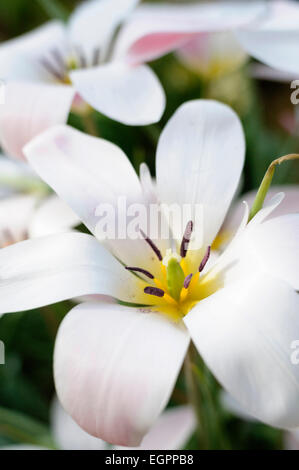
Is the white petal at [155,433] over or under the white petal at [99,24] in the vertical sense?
under

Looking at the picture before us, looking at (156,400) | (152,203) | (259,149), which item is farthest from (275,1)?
(156,400)

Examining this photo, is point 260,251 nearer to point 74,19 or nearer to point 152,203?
point 152,203

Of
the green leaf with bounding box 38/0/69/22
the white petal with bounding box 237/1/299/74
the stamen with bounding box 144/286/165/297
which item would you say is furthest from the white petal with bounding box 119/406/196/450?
the green leaf with bounding box 38/0/69/22

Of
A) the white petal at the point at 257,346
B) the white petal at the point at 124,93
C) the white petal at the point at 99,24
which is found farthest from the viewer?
the white petal at the point at 99,24

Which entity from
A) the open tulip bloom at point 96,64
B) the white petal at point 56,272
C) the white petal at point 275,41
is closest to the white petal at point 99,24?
the open tulip bloom at point 96,64

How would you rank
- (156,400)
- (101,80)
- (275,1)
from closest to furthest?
(156,400) → (101,80) → (275,1)

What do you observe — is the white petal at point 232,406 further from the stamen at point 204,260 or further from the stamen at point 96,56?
the stamen at point 96,56

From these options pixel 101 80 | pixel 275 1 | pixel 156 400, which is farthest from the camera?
pixel 275 1

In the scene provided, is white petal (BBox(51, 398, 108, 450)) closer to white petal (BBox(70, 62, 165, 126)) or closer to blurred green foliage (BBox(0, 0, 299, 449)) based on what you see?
blurred green foliage (BBox(0, 0, 299, 449))
